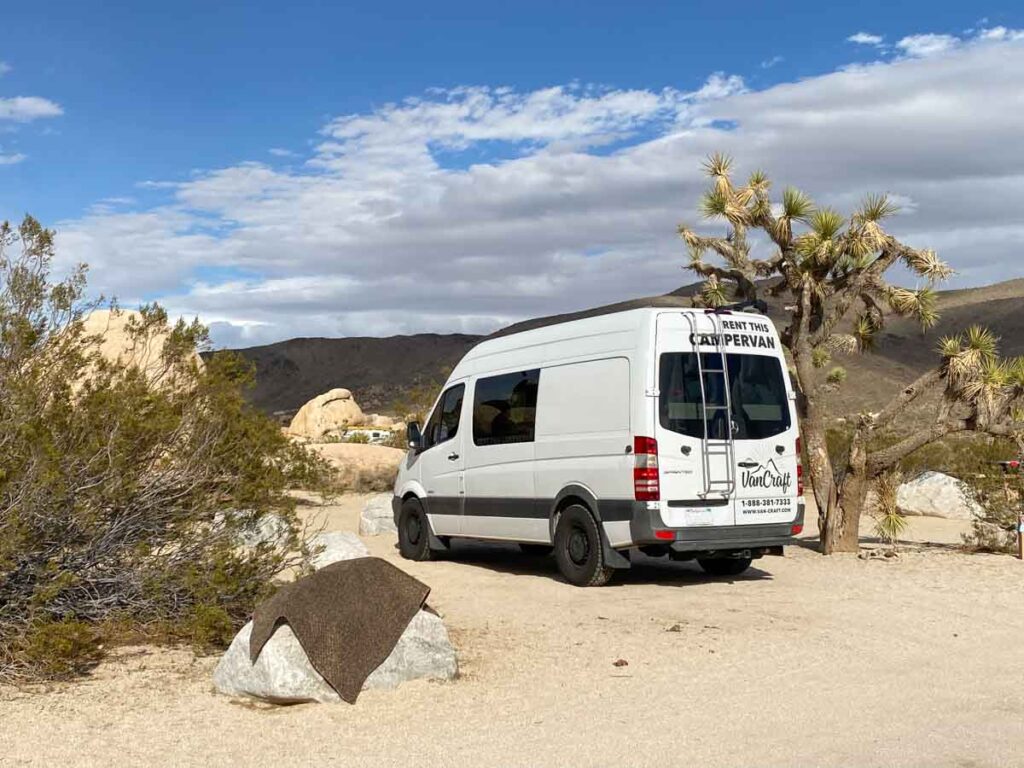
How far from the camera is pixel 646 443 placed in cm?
1043

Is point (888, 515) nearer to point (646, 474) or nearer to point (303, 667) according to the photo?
point (646, 474)

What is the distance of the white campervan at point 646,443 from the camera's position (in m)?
10.5

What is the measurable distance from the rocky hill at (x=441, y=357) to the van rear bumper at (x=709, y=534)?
4479cm

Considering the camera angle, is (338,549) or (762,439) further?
(762,439)

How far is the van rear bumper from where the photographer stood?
10.4m

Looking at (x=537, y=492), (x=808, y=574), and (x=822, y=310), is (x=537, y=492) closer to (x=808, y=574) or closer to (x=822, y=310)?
(x=808, y=574)

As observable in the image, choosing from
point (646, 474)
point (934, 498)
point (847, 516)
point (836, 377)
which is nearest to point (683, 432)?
point (646, 474)

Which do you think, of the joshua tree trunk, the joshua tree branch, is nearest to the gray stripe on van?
the joshua tree trunk

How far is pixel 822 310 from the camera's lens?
14.6 meters

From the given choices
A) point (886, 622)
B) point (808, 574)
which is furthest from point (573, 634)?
point (808, 574)

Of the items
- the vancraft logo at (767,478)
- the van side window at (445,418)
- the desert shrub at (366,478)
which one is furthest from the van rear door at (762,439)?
the desert shrub at (366,478)

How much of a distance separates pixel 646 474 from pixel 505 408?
2.45 m

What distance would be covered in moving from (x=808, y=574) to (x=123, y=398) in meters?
7.55

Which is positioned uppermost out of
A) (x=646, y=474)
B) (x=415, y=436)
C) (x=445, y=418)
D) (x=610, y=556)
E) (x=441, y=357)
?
(x=441, y=357)
